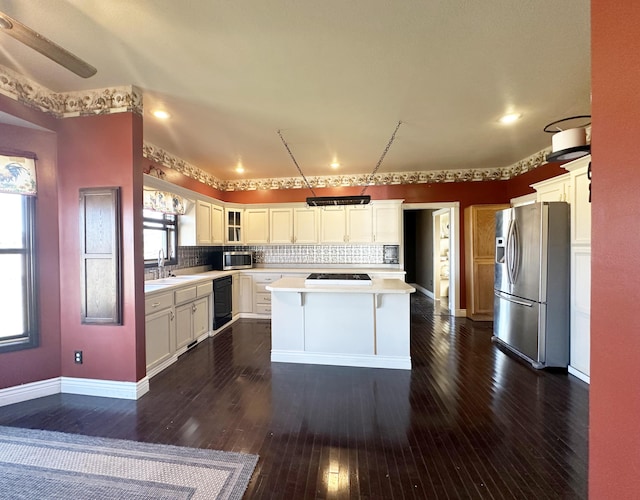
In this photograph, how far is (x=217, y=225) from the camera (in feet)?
16.0

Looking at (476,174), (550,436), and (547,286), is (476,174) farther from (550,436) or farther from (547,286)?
(550,436)

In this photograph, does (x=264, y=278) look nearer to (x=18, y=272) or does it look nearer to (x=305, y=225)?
(x=305, y=225)

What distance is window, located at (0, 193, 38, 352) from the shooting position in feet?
7.73

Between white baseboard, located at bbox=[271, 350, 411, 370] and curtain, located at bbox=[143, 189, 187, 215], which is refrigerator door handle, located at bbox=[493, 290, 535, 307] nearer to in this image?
white baseboard, located at bbox=[271, 350, 411, 370]

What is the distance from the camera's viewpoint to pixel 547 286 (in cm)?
305

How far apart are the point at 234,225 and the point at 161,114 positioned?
8.65 ft

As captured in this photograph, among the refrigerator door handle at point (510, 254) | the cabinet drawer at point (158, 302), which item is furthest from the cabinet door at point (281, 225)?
the refrigerator door handle at point (510, 254)

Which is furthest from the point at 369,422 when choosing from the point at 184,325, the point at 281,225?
the point at 281,225

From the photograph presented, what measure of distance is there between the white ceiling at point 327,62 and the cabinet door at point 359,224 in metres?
1.69

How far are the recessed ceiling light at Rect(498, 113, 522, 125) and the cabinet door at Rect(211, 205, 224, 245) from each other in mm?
4277

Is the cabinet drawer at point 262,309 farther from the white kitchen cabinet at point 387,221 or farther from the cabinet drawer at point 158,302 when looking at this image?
the white kitchen cabinet at point 387,221

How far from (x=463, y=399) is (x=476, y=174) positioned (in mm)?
4044

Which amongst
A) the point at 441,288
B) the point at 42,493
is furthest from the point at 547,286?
the point at 42,493

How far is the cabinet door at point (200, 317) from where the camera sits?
12.1ft
